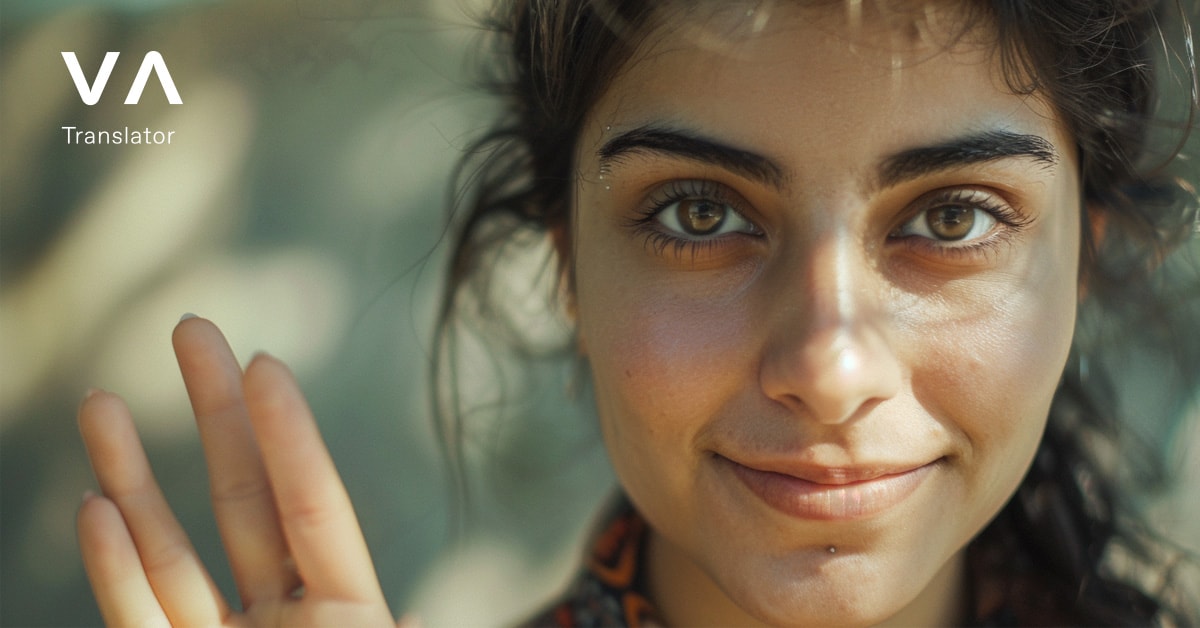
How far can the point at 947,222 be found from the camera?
3.56ft

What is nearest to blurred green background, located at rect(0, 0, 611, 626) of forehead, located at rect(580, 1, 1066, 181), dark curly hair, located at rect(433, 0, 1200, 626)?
dark curly hair, located at rect(433, 0, 1200, 626)

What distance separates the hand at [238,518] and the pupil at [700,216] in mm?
431

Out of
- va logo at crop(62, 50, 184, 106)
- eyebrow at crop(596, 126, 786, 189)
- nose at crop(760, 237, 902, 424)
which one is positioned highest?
va logo at crop(62, 50, 184, 106)

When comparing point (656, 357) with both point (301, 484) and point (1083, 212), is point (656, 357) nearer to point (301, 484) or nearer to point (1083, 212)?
point (301, 484)

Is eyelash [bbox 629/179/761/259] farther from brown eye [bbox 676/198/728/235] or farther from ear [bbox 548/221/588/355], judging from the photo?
ear [bbox 548/221/588/355]

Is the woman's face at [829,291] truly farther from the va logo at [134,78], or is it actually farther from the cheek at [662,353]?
the va logo at [134,78]

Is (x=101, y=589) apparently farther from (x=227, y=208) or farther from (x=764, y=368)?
(x=227, y=208)

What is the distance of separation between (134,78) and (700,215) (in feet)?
4.21

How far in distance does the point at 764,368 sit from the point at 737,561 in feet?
0.71

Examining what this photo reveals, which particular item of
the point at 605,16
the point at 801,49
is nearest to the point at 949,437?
the point at 801,49

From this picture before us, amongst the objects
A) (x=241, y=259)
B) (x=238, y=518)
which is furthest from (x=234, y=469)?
(x=241, y=259)

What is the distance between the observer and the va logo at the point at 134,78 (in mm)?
1938

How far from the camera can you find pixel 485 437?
2.21 meters

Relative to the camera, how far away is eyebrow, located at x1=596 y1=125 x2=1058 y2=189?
1.02 m
